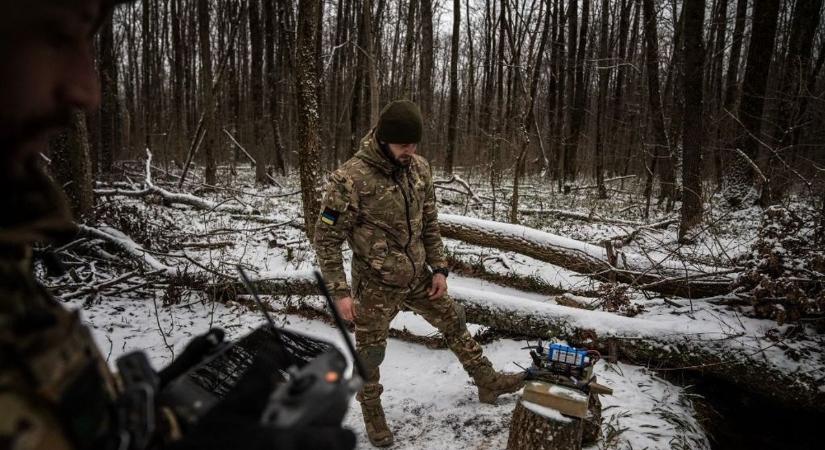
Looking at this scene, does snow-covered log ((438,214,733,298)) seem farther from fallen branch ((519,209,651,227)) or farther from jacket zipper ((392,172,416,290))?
fallen branch ((519,209,651,227))

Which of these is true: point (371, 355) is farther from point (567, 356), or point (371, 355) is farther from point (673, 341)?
point (673, 341)

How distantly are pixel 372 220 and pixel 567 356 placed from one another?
1585 millimetres

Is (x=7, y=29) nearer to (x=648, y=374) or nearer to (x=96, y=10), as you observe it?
(x=96, y=10)

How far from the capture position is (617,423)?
10.6ft

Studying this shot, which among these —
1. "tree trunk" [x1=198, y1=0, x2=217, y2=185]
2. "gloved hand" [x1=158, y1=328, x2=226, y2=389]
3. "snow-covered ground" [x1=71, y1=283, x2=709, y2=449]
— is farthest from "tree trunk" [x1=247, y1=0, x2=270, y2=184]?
"gloved hand" [x1=158, y1=328, x2=226, y2=389]

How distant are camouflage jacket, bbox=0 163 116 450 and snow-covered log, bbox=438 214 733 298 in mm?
4874

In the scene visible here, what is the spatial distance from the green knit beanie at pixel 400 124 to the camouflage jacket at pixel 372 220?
16 centimetres

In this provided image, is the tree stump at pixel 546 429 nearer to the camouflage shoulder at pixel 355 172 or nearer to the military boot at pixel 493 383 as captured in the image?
the military boot at pixel 493 383

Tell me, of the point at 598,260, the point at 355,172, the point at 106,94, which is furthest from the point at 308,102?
the point at 106,94

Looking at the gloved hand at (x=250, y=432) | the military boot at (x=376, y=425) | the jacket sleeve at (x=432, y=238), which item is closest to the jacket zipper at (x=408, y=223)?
the jacket sleeve at (x=432, y=238)

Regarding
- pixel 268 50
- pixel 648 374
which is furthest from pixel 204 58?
pixel 648 374

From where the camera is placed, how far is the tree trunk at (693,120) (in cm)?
755

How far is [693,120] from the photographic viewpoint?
762 cm

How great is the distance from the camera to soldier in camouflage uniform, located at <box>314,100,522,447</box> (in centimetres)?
302
